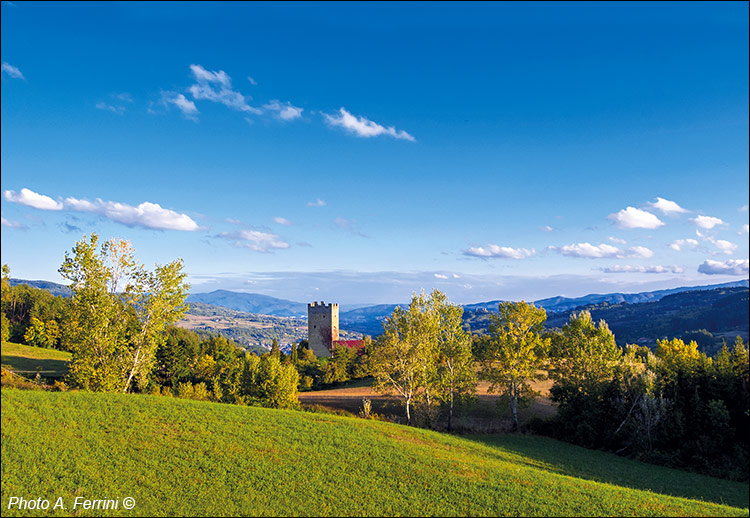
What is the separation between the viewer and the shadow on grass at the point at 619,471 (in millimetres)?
24094

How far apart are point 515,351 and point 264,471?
3143 cm

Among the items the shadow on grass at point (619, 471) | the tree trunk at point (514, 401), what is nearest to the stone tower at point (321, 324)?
the tree trunk at point (514, 401)

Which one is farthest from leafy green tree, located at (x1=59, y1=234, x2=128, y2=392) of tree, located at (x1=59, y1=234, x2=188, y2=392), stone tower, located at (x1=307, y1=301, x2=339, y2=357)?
stone tower, located at (x1=307, y1=301, x2=339, y2=357)

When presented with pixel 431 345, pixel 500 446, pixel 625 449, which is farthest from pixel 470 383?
pixel 625 449

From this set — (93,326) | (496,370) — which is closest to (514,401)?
(496,370)

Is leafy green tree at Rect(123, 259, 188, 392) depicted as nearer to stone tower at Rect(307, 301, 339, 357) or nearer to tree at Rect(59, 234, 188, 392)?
tree at Rect(59, 234, 188, 392)

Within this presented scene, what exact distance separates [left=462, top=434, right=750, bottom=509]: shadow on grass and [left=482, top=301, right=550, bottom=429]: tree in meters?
6.04

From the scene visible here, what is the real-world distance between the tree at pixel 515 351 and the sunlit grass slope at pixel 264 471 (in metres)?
13.4

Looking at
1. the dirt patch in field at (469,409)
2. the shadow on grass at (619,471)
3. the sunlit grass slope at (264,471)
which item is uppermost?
the sunlit grass slope at (264,471)

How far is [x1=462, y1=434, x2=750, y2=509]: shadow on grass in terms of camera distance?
2409 cm

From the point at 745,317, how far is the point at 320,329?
21141cm

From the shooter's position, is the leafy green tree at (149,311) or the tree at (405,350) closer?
the leafy green tree at (149,311)

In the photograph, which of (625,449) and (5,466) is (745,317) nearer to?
(625,449)

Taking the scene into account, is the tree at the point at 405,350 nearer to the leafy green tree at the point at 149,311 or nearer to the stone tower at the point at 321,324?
the leafy green tree at the point at 149,311
